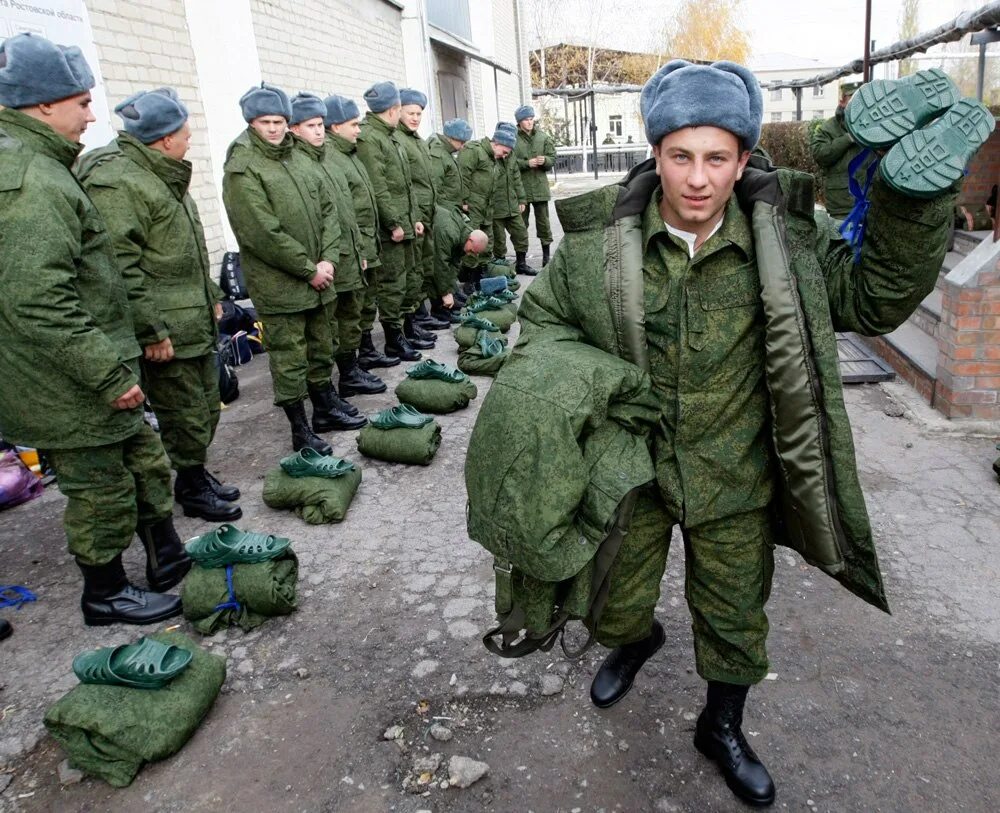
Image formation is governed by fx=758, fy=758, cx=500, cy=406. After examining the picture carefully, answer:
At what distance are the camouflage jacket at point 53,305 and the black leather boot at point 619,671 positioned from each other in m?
2.09

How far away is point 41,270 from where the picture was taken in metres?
2.70

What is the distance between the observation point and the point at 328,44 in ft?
32.4

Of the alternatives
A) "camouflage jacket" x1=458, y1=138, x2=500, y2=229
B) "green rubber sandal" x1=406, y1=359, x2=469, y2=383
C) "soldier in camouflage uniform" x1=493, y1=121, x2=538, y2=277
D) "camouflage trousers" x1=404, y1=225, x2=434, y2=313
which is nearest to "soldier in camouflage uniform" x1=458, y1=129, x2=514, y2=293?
"camouflage jacket" x1=458, y1=138, x2=500, y2=229

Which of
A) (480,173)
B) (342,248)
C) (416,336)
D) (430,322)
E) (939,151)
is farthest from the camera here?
(480,173)

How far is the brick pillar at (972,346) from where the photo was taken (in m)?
4.59

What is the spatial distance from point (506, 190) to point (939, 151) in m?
8.85

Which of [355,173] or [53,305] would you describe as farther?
[355,173]

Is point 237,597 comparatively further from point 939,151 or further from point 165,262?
point 939,151

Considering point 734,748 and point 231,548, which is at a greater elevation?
point 231,548

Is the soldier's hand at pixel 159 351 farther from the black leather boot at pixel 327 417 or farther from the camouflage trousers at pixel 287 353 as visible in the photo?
the black leather boot at pixel 327 417

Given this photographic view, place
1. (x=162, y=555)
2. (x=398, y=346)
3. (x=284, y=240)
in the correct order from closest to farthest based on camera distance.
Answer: (x=162, y=555), (x=284, y=240), (x=398, y=346)

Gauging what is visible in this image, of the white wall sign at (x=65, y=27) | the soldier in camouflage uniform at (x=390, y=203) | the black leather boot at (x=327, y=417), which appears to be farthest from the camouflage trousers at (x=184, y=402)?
the soldier in camouflage uniform at (x=390, y=203)

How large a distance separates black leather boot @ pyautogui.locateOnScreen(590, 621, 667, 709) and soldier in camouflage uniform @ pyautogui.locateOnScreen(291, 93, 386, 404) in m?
3.19

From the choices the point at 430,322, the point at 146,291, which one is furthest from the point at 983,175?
the point at 146,291
